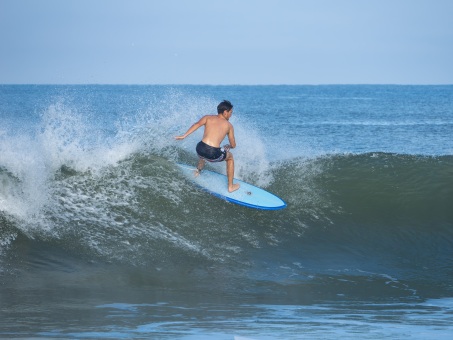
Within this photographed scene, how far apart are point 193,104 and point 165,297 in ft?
24.0

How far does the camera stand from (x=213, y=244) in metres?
9.40

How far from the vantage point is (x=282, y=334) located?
606cm

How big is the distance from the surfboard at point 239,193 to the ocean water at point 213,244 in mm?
230

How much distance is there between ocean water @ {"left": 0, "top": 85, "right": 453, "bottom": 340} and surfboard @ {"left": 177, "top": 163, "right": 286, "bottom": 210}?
0.75 feet

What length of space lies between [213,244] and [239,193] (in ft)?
3.79

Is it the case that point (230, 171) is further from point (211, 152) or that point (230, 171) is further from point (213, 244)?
point (213, 244)

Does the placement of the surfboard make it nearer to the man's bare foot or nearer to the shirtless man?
the man's bare foot

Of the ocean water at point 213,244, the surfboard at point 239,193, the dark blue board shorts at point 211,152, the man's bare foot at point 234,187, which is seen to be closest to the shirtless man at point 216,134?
the dark blue board shorts at point 211,152

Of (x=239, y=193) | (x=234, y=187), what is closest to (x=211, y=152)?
(x=234, y=187)

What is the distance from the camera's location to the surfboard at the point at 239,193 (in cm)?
1009

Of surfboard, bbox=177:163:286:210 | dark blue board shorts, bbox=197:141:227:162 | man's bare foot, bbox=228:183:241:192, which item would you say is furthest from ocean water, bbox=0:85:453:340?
dark blue board shorts, bbox=197:141:227:162

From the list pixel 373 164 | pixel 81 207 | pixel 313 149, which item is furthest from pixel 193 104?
pixel 313 149

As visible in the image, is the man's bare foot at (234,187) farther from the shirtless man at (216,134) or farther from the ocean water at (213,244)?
the shirtless man at (216,134)

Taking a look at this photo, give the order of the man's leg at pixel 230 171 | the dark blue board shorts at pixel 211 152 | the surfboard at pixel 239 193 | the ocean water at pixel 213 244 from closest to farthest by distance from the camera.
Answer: the ocean water at pixel 213 244 → the dark blue board shorts at pixel 211 152 → the man's leg at pixel 230 171 → the surfboard at pixel 239 193
